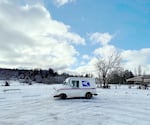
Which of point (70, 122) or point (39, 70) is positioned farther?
point (39, 70)

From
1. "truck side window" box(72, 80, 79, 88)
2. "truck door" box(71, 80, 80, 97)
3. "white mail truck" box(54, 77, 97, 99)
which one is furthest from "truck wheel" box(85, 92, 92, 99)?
"truck side window" box(72, 80, 79, 88)

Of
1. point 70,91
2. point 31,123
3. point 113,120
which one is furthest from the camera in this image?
point 70,91

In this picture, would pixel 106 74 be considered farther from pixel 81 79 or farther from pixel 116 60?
pixel 81 79

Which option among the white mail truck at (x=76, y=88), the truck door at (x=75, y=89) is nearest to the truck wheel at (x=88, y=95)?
the white mail truck at (x=76, y=88)

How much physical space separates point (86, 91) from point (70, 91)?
199cm

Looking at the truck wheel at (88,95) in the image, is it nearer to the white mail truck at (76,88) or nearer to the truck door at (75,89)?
the white mail truck at (76,88)

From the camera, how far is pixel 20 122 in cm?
1113

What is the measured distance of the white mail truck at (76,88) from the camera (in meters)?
21.9

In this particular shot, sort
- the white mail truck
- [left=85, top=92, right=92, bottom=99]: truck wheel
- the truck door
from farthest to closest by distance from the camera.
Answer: [left=85, top=92, right=92, bottom=99]: truck wheel → the truck door → the white mail truck

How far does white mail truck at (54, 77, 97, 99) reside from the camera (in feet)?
72.0

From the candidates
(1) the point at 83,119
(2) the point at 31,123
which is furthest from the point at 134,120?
(2) the point at 31,123

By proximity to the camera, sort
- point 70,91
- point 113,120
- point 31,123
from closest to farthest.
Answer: point 31,123
point 113,120
point 70,91

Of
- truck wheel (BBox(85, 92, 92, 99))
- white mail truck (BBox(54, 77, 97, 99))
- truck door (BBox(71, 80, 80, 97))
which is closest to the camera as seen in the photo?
white mail truck (BBox(54, 77, 97, 99))

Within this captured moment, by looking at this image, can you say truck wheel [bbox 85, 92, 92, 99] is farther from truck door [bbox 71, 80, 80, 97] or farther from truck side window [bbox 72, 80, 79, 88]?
truck side window [bbox 72, 80, 79, 88]
